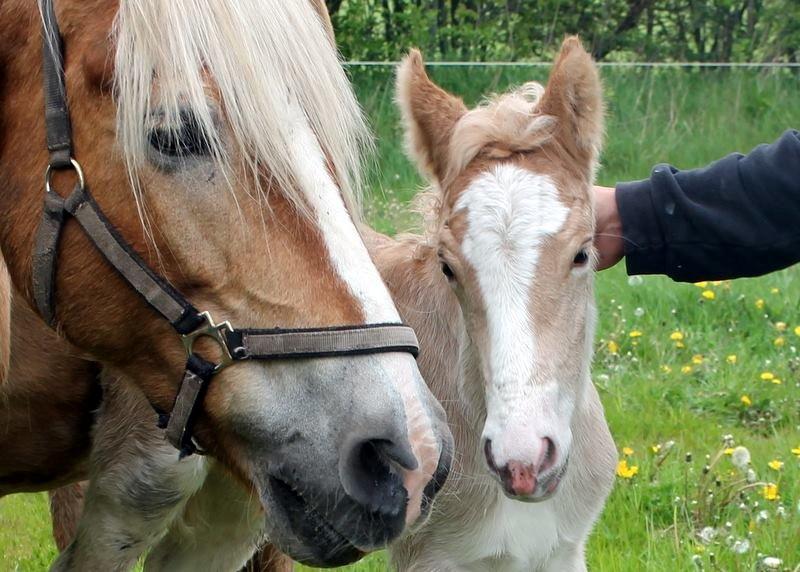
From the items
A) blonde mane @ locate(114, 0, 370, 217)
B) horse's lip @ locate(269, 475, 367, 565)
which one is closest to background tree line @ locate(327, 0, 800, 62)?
blonde mane @ locate(114, 0, 370, 217)

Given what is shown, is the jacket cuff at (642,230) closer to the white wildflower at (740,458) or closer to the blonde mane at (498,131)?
the blonde mane at (498,131)

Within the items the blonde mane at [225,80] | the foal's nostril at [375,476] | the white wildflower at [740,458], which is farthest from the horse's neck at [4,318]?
the white wildflower at [740,458]

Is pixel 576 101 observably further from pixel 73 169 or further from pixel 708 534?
pixel 73 169

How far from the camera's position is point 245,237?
199 cm

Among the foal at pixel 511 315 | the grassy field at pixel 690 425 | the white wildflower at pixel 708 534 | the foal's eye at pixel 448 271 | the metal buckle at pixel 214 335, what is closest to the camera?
the metal buckle at pixel 214 335

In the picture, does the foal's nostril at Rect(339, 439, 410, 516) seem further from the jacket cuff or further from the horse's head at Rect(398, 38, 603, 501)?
the jacket cuff

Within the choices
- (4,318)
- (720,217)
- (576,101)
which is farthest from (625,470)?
(4,318)

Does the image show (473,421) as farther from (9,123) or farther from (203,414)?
(9,123)

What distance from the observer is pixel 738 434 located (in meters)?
4.64

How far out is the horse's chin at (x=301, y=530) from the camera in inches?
76.9

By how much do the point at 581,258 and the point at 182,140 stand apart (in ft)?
4.01

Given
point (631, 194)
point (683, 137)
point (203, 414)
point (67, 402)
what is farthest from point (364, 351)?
point (683, 137)

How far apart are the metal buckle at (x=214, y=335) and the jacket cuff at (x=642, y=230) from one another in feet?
4.71

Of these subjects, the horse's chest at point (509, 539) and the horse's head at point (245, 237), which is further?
the horse's chest at point (509, 539)
